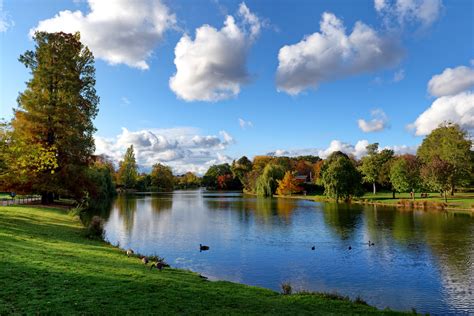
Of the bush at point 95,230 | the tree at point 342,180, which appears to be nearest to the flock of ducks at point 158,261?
the bush at point 95,230

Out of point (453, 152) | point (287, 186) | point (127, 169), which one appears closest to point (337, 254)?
point (453, 152)

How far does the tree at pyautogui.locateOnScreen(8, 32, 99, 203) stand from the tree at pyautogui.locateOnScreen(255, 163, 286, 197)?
181ft

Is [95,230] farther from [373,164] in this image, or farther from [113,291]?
[373,164]

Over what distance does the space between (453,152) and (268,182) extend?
130 ft

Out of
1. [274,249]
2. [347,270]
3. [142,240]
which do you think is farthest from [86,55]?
[347,270]

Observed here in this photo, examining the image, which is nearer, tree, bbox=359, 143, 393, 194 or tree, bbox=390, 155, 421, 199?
tree, bbox=390, 155, 421, 199

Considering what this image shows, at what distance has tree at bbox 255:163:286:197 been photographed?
85.8m

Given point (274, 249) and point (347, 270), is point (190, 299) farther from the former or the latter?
point (274, 249)

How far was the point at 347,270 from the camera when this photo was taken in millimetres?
17328

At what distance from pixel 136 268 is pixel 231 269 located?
5721 millimetres

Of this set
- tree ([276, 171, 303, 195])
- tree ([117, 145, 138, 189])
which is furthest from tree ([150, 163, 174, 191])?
tree ([276, 171, 303, 195])

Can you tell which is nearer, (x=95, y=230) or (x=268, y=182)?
(x=95, y=230)

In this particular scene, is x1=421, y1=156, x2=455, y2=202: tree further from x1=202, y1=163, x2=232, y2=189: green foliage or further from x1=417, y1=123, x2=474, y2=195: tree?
x1=202, y1=163, x2=232, y2=189: green foliage

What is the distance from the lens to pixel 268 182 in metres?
85.8
